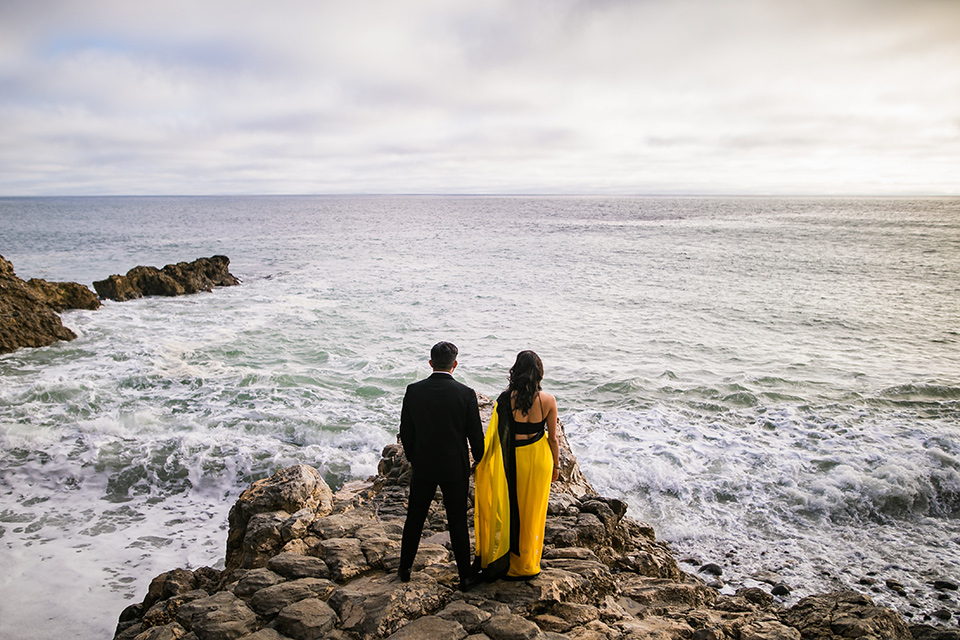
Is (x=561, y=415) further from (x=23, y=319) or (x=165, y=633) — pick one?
(x=23, y=319)

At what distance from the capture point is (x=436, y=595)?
14.9 feet

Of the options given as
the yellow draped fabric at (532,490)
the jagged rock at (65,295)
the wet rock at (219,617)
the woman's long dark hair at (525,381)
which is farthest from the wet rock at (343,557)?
the jagged rock at (65,295)

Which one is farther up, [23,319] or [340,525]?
[23,319]

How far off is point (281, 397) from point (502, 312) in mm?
11307

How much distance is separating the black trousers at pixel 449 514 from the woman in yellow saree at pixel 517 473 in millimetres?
181

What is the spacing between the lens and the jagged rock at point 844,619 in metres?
4.60

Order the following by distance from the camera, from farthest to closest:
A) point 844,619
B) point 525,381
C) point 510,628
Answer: point 844,619, point 525,381, point 510,628

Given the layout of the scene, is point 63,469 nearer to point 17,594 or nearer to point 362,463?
point 17,594

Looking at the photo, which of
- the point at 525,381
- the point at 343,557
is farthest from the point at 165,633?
the point at 525,381

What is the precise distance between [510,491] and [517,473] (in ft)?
0.53

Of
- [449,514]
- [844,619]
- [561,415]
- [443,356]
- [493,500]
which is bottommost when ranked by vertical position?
[561,415]

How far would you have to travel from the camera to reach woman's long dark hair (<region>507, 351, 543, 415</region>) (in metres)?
4.36

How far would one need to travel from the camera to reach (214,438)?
34.1 feet

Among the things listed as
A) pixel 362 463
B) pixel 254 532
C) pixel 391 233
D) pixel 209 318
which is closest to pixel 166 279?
pixel 209 318
